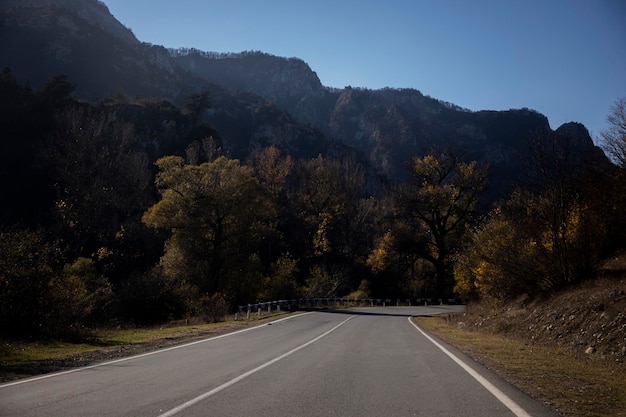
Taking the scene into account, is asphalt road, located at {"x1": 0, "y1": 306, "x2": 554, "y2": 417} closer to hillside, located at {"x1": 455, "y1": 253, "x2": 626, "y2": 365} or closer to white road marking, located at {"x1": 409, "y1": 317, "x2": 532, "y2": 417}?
white road marking, located at {"x1": 409, "y1": 317, "x2": 532, "y2": 417}

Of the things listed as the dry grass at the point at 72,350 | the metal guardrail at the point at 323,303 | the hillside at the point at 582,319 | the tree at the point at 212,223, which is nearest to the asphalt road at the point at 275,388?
the dry grass at the point at 72,350

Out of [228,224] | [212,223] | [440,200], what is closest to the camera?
[212,223]

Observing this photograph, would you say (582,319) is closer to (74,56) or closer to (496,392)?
(496,392)

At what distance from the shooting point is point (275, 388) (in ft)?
23.3

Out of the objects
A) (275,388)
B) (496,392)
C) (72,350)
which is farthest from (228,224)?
(496,392)

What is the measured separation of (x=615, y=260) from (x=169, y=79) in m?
157

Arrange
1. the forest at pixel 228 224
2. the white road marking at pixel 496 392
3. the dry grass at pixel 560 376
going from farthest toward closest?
1. the forest at pixel 228 224
2. the dry grass at pixel 560 376
3. the white road marking at pixel 496 392

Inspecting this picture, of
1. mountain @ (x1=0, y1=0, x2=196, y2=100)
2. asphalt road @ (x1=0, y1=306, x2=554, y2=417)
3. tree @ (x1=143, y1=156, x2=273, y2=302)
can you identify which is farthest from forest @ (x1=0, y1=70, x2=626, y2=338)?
mountain @ (x1=0, y1=0, x2=196, y2=100)

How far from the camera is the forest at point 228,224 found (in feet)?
59.6

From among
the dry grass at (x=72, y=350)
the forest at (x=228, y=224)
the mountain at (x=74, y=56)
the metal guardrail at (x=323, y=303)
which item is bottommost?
the metal guardrail at (x=323, y=303)

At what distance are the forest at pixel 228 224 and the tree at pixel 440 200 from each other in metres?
0.14

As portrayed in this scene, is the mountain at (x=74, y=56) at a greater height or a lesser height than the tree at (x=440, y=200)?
greater

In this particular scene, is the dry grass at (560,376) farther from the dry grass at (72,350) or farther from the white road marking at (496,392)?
the dry grass at (72,350)

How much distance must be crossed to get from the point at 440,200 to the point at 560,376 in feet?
124
